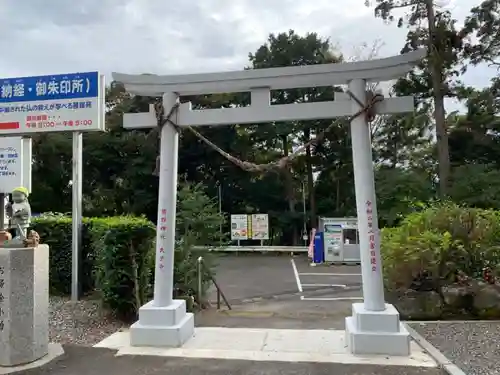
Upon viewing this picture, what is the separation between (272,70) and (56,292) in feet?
21.9

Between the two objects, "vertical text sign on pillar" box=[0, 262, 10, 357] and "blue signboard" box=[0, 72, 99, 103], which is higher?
"blue signboard" box=[0, 72, 99, 103]

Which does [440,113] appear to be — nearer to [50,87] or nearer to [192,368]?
[50,87]

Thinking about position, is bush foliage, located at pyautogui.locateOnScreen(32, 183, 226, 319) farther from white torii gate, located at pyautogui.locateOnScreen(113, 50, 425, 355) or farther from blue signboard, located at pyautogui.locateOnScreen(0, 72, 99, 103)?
blue signboard, located at pyautogui.locateOnScreen(0, 72, 99, 103)

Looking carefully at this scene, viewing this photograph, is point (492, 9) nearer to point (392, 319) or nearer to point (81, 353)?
point (392, 319)

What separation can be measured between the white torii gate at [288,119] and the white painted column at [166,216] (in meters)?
0.01

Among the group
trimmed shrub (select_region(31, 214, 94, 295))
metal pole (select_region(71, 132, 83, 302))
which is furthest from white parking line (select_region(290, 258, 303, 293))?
metal pole (select_region(71, 132, 83, 302))

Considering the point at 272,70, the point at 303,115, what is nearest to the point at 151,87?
the point at 272,70

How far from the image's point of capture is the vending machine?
1772cm

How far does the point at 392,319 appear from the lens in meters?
5.24

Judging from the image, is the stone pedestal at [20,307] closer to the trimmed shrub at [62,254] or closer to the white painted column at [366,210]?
the white painted column at [366,210]

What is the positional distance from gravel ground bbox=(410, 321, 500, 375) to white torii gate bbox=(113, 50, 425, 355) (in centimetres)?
65

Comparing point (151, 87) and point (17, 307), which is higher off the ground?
point (151, 87)

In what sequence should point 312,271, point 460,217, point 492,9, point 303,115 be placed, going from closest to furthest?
1. point 303,115
2. point 460,217
3. point 312,271
4. point 492,9

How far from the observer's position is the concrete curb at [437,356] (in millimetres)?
4633
